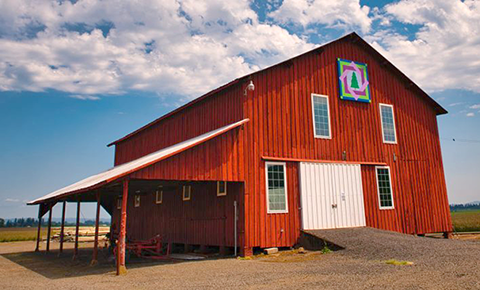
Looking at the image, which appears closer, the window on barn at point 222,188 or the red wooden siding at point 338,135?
the red wooden siding at point 338,135

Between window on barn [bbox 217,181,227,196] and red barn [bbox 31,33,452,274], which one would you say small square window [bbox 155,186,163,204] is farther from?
window on barn [bbox 217,181,227,196]

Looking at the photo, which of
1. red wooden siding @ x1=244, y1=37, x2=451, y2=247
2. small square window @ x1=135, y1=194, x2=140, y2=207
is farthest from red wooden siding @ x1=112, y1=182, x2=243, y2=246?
red wooden siding @ x1=244, y1=37, x2=451, y2=247

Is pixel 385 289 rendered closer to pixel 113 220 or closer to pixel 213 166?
pixel 213 166

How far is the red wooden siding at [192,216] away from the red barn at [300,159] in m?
0.05

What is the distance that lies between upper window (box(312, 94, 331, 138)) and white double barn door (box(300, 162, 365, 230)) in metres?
1.42

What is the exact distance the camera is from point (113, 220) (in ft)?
90.4

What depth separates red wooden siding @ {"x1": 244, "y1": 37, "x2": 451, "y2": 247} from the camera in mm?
15094

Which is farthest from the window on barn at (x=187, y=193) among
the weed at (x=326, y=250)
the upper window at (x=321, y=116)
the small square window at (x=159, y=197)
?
the weed at (x=326, y=250)

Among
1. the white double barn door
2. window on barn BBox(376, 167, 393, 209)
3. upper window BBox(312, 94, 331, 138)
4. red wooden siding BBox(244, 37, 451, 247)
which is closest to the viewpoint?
red wooden siding BBox(244, 37, 451, 247)

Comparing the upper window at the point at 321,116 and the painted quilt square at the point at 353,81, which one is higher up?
the painted quilt square at the point at 353,81

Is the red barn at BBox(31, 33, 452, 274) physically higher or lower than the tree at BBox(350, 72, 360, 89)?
lower

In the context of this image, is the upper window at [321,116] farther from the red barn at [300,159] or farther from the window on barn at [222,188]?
the window on barn at [222,188]

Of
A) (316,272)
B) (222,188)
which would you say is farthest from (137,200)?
(316,272)

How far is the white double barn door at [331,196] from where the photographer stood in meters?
15.7
